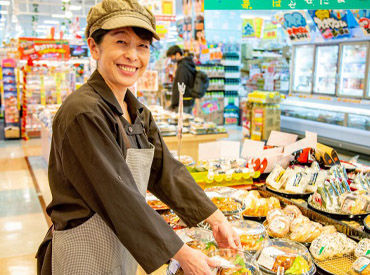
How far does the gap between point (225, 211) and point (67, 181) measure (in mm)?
1058

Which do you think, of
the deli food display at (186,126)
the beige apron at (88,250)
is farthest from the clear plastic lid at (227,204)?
the deli food display at (186,126)

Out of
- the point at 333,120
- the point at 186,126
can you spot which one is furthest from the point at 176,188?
the point at 333,120

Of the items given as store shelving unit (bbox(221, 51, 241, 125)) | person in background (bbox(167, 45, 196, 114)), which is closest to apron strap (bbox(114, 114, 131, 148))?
person in background (bbox(167, 45, 196, 114))

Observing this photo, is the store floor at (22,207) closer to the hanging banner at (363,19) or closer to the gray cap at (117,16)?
the gray cap at (117,16)

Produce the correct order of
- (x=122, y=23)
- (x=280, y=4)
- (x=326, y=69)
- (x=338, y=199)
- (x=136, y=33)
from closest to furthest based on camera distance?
(x=122, y=23) → (x=136, y=33) → (x=338, y=199) → (x=280, y=4) → (x=326, y=69)

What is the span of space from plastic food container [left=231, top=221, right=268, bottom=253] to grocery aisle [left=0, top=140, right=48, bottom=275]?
2.32 m

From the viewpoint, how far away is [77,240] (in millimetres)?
1301

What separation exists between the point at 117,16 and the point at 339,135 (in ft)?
23.5

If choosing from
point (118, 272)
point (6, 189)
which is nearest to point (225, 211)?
point (118, 272)

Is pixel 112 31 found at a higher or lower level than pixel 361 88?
higher

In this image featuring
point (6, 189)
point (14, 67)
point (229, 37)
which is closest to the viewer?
point (6, 189)

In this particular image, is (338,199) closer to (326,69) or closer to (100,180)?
(100,180)

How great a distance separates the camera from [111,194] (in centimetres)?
117

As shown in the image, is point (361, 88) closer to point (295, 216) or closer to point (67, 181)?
point (295, 216)
